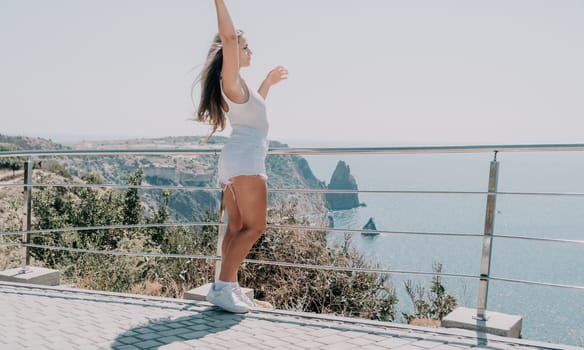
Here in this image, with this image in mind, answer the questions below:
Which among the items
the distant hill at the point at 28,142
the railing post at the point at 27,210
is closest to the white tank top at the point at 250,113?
the railing post at the point at 27,210

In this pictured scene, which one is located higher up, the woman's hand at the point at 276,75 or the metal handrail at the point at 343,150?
the woman's hand at the point at 276,75

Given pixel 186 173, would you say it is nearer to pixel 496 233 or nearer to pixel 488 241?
pixel 496 233

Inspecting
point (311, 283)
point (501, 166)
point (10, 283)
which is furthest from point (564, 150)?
point (10, 283)

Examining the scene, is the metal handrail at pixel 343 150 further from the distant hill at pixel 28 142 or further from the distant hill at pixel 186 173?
the distant hill at pixel 28 142

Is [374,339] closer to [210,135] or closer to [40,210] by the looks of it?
[210,135]

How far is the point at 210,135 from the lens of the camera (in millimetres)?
3674

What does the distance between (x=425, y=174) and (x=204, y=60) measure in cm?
9406

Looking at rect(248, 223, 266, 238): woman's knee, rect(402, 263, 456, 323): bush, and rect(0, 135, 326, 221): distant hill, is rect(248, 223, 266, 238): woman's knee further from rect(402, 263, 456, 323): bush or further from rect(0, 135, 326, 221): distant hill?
rect(402, 263, 456, 323): bush

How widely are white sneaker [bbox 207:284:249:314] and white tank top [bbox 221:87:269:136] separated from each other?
3.55 ft

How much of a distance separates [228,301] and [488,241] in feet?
5.56

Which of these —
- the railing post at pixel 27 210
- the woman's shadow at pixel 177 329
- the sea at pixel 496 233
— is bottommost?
the sea at pixel 496 233

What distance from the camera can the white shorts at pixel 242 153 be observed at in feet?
11.4

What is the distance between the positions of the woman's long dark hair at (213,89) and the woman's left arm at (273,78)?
0.42m

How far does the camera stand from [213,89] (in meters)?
3.54
